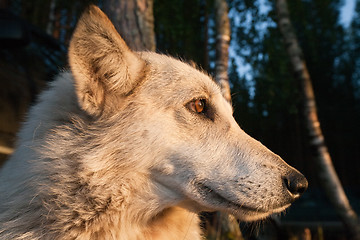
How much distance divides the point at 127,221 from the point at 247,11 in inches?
229

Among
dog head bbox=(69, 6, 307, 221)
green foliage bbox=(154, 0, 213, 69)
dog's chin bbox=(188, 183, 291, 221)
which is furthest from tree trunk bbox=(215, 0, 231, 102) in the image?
dog's chin bbox=(188, 183, 291, 221)

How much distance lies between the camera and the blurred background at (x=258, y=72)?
13.2 ft

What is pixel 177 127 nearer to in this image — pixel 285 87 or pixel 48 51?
pixel 48 51

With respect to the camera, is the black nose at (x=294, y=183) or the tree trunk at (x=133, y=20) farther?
the tree trunk at (x=133, y=20)

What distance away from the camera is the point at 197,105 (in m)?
2.49

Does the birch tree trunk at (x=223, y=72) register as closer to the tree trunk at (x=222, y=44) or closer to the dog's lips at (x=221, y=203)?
the tree trunk at (x=222, y=44)

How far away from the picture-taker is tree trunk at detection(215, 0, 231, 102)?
197 inches

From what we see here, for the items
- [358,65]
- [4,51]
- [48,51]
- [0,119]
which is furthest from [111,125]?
[358,65]

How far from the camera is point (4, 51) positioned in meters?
4.01

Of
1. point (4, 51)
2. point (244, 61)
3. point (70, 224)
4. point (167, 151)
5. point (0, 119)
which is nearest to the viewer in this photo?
point (70, 224)

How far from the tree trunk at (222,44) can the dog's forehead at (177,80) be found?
7.22 feet

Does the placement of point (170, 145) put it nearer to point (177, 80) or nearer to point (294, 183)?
point (177, 80)

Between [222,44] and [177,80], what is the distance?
297 centimetres

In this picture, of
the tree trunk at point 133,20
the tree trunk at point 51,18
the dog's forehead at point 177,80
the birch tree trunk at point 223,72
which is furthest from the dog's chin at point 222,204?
the tree trunk at point 51,18
